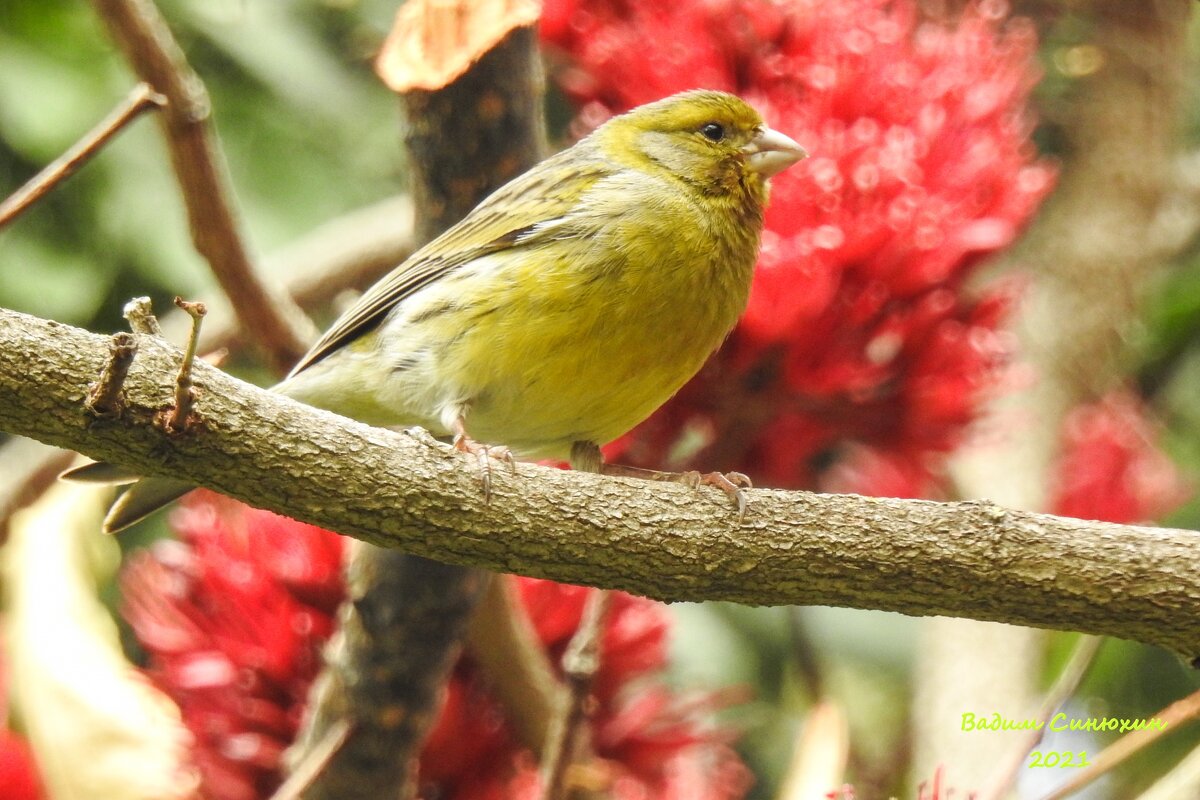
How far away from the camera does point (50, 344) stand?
Result: 1.62 m

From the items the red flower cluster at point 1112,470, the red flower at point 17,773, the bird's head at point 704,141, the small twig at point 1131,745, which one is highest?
the bird's head at point 704,141

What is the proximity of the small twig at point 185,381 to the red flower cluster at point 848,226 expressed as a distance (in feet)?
4.39

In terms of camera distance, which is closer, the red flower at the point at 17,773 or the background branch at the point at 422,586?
the background branch at the point at 422,586

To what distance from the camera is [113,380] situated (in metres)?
1.56

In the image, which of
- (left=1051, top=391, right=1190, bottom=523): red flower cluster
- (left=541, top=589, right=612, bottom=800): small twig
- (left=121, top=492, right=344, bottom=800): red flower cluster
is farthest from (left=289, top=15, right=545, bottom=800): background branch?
(left=1051, top=391, right=1190, bottom=523): red flower cluster

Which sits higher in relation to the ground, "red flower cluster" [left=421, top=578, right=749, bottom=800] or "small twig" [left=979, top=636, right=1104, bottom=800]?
"red flower cluster" [left=421, top=578, right=749, bottom=800]

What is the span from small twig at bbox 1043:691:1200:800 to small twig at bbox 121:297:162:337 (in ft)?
4.26

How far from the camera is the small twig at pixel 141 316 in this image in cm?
160

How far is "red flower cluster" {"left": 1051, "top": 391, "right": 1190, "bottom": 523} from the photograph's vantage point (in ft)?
10.9

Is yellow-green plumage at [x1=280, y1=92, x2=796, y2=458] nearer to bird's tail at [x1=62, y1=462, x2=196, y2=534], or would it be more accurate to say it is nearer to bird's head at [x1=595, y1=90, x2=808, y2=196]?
bird's head at [x1=595, y1=90, x2=808, y2=196]

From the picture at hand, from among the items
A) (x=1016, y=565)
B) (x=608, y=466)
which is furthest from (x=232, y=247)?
(x=1016, y=565)

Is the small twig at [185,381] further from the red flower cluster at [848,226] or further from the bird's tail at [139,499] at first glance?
the red flower cluster at [848,226]

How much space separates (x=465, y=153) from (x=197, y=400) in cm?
95

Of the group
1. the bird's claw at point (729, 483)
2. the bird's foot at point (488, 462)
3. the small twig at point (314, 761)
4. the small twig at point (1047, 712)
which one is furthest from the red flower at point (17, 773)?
the small twig at point (1047, 712)
